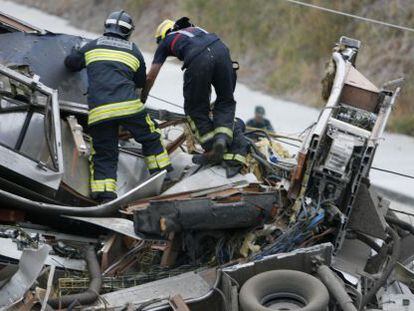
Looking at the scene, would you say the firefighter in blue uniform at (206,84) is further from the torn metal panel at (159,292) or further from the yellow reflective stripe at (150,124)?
the torn metal panel at (159,292)

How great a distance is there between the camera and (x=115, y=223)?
6.06 m

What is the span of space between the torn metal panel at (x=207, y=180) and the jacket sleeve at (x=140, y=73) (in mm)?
979

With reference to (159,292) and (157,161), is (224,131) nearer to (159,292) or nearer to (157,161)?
(157,161)

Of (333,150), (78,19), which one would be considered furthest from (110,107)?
(78,19)

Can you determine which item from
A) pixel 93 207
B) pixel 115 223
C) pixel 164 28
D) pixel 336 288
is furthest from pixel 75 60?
pixel 336 288

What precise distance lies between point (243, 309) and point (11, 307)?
144 centimetres

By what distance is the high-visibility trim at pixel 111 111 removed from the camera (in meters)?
6.55

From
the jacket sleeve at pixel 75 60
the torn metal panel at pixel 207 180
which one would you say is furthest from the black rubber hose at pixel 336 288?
the jacket sleeve at pixel 75 60

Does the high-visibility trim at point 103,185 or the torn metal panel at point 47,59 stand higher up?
the torn metal panel at point 47,59

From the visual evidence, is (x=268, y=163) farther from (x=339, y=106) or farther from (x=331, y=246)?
(x=331, y=246)

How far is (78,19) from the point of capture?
21219 mm

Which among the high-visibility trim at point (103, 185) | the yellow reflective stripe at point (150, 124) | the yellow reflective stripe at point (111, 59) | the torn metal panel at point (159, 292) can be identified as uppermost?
the yellow reflective stripe at point (111, 59)

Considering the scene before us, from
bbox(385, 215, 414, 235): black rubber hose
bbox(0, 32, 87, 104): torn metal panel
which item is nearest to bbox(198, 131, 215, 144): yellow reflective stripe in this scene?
bbox(0, 32, 87, 104): torn metal panel

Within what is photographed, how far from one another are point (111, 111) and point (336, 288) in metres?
2.24
